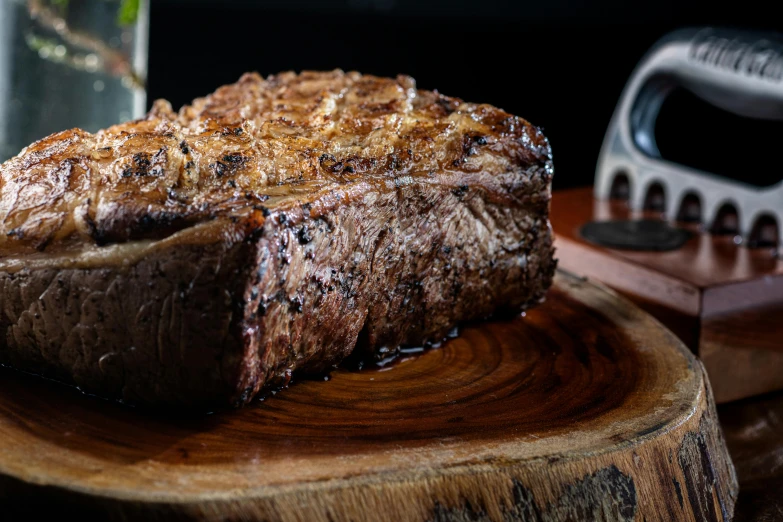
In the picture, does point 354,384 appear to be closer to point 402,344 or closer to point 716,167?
point 402,344

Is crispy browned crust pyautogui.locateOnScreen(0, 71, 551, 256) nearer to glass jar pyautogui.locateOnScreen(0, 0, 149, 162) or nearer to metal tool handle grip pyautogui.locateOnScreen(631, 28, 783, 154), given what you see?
glass jar pyautogui.locateOnScreen(0, 0, 149, 162)

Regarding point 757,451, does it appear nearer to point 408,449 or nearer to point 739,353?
point 739,353

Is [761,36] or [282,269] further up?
[761,36]

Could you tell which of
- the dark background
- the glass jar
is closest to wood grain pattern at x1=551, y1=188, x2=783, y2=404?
the glass jar

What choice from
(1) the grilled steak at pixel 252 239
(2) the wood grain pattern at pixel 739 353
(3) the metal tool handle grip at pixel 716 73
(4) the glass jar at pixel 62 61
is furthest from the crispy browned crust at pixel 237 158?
(3) the metal tool handle grip at pixel 716 73

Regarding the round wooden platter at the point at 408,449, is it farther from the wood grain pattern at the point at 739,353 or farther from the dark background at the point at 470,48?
the dark background at the point at 470,48

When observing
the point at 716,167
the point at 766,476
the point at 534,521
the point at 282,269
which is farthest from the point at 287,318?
the point at 716,167
